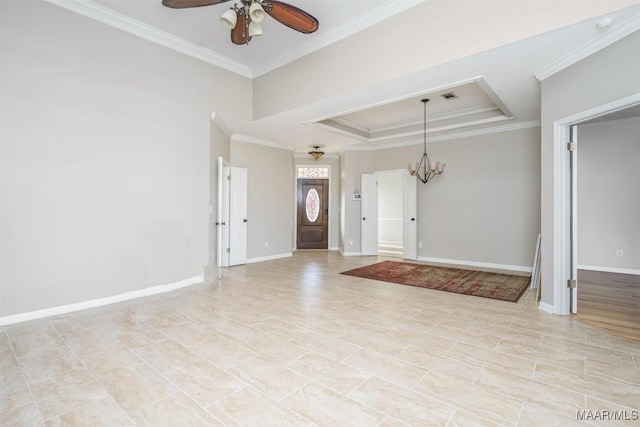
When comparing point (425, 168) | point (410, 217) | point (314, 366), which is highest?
point (425, 168)

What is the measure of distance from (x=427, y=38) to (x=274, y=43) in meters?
2.27

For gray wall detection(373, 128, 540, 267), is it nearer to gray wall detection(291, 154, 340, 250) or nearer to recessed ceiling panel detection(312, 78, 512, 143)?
recessed ceiling panel detection(312, 78, 512, 143)


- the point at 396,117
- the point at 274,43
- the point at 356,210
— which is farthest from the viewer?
the point at 356,210

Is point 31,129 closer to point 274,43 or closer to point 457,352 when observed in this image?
point 274,43

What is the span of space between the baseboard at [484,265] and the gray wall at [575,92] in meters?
2.58

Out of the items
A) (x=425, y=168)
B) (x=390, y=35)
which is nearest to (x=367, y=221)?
(x=425, y=168)

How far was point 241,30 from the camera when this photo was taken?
3.33 metres

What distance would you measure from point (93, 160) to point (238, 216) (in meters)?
3.29

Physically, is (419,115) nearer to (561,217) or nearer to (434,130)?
(434,130)

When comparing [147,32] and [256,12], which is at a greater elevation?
[147,32]

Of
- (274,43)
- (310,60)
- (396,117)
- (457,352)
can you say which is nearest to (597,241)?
(396,117)

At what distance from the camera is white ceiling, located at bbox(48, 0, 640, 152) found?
3.12 m

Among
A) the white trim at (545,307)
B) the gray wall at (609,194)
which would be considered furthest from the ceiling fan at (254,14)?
the gray wall at (609,194)

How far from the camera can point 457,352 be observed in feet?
8.75
